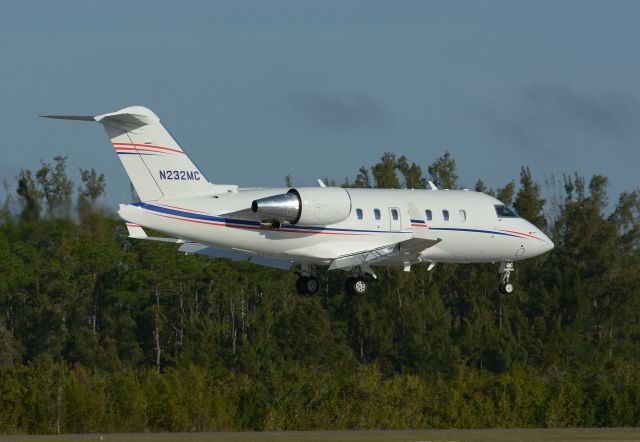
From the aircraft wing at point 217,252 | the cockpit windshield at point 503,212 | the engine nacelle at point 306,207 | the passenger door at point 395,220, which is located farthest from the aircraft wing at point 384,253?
the cockpit windshield at point 503,212

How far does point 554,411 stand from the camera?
58000 mm

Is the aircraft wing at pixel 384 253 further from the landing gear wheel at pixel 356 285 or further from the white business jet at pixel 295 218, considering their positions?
the landing gear wheel at pixel 356 285

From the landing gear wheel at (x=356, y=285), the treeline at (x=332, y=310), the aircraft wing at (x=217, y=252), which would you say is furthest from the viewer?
the treeline at (x=332, y=310)

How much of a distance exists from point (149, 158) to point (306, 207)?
195 inches

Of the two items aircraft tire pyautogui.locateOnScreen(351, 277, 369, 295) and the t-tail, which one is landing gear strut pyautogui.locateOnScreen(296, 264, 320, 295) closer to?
aircraft tire pyautogui.locateOnScreen(351, 277, 369, 295)

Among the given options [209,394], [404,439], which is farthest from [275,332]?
[404,439]

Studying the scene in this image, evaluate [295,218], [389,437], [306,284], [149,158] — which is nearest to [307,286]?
[306,284]

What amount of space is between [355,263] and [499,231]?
588 cm

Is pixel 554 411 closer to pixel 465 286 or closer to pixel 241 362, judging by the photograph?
pixel 241 362

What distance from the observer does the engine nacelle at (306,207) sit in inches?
1759

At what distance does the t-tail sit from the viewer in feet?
147

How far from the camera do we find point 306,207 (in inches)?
1781

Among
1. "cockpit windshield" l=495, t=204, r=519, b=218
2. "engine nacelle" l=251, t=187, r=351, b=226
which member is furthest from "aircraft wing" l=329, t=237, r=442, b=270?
"cockpit windshield" l=495, t=204, r=519, b=218

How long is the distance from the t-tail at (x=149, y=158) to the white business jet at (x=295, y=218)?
3cm
